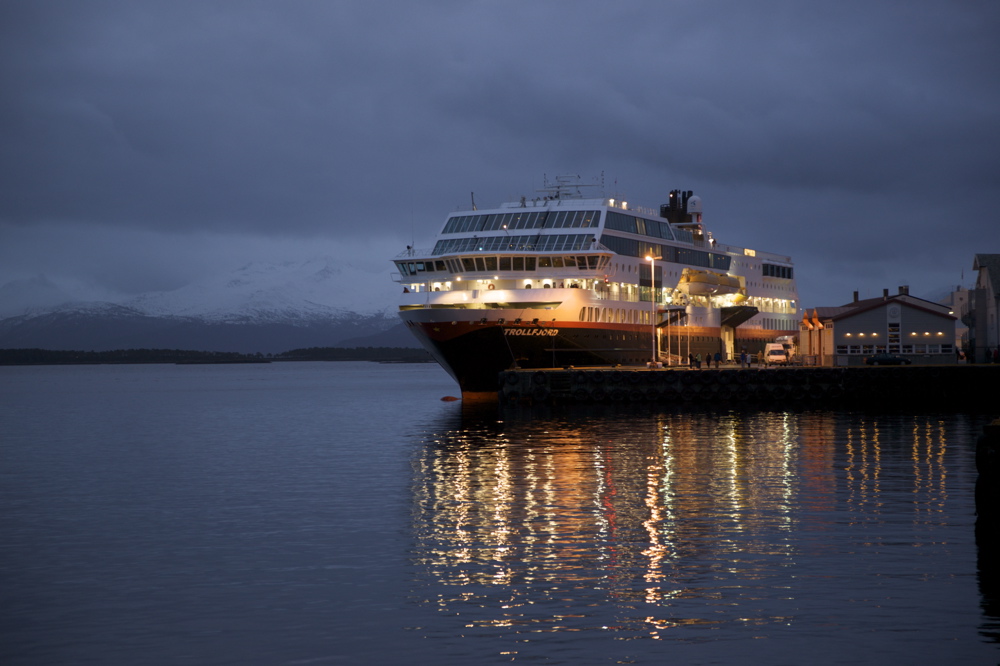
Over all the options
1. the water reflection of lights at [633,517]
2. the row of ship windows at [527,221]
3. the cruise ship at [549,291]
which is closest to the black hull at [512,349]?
the cruise ship at [549,291]

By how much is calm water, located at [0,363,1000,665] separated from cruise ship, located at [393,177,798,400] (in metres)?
30.1

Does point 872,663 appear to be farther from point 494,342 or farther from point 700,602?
point 494,342

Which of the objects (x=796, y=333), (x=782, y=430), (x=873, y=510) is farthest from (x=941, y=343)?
(x=873, y=510)

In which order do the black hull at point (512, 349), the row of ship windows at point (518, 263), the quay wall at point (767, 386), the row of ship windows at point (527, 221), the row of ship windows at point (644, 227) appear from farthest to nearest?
1. the row of ship windows at point (644, 227)
2. the row of ship windows at point (527, 221)
3. the row of ship windows at point (518, 263)
4. the black hull at point (512, 349)
5. the quay wall at point (767, 386)

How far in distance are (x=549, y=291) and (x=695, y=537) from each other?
53239 millimetres

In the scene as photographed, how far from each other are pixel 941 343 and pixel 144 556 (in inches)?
3110

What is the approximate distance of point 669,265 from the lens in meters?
92.6

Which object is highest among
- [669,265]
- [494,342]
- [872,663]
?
[669,265]

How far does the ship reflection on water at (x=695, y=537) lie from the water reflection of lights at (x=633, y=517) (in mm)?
62

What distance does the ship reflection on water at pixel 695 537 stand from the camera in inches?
653

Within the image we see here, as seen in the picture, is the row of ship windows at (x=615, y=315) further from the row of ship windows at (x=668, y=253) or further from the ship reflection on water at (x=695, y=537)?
the ship reflection on water at (x=695, y=537)

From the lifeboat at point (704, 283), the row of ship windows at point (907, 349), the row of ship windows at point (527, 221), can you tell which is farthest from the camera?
the lifeboat at point (704, 283)

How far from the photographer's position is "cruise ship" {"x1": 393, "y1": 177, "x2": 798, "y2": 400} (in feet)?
246

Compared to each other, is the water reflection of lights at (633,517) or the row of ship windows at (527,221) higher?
the row of ship windows at (527,221)
